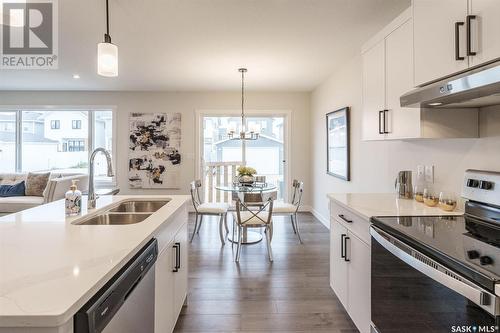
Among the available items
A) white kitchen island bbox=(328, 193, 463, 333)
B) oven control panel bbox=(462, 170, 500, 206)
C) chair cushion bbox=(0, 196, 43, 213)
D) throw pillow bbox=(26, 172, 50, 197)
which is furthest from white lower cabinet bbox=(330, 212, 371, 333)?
throw pillow bbox=(26, 172, 50, 197)

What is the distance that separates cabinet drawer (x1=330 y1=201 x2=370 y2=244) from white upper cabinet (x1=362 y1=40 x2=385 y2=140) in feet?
2.10

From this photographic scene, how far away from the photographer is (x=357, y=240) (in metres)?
1.77

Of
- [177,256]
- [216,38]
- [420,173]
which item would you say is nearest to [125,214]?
[177,256]

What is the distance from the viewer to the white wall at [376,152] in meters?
1.65

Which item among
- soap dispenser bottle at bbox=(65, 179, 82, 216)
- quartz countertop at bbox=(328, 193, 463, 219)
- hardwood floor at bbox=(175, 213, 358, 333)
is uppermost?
soap dispenser bottle at bbox=(65, 179, 82, 216)

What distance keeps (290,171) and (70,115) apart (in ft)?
14.9

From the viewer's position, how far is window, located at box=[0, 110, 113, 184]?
5602 mm

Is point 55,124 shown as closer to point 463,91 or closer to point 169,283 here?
point 169,283

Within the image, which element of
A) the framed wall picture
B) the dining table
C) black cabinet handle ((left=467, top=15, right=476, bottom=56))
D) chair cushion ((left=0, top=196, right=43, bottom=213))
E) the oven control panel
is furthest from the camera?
chair cushion ((left=0, top=196, right=43, bottom=213))

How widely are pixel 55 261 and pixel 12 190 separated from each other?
4844 mm

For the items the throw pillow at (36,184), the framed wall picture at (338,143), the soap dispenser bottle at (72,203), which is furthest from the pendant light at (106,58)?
the throw pillow at (36,184)

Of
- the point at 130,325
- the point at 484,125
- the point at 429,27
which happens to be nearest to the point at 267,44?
the point at 429,27

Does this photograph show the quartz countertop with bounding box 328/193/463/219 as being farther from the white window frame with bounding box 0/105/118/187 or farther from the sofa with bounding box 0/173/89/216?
the white window frame with bounding box 0/105/118/187

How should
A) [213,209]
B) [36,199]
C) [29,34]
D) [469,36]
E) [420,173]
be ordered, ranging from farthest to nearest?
[36,199] → [213,209] → [29,34] → [420,173] → [469,36]
